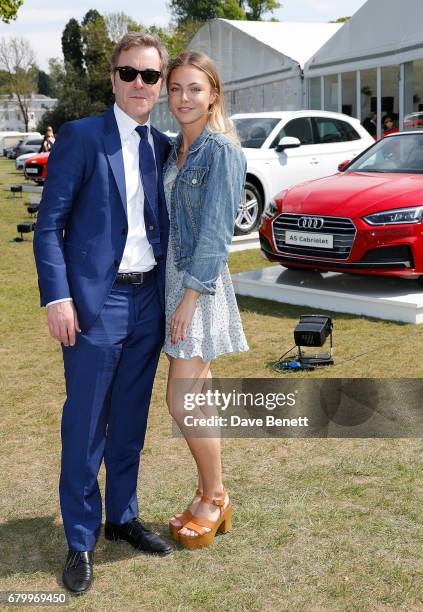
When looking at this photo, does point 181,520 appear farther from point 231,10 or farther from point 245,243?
point 231,10

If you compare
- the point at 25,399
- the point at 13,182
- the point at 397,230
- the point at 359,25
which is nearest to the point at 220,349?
the point at 25,399

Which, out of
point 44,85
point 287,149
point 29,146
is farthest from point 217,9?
point 44,85

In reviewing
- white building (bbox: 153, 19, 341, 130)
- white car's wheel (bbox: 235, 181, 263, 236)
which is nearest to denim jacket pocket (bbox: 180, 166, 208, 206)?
white car's wheel (bbox: 235, 181, 263, 236)

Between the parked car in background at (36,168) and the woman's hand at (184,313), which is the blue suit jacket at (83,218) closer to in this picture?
the woman's hand at (184,313)

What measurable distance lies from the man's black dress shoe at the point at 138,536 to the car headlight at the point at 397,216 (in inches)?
176

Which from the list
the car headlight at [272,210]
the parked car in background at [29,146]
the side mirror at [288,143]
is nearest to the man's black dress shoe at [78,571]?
the car headlight at [272,210]

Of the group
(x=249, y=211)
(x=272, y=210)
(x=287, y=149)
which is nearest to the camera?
(x=272, y=210)

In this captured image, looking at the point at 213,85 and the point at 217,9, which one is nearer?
the point at 213,85

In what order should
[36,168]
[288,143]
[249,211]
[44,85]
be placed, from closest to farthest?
[288,143], [249,211], [36,168], [44,85]

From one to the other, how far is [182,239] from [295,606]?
141 centimetres

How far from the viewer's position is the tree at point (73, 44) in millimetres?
76938

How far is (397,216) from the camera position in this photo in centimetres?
698

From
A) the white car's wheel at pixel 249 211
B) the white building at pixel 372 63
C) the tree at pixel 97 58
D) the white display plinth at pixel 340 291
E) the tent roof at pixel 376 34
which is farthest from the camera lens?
the tree at pixel 97 58

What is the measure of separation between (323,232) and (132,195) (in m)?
4.66
